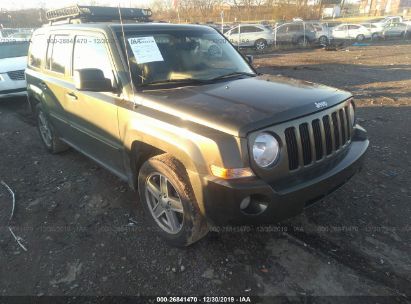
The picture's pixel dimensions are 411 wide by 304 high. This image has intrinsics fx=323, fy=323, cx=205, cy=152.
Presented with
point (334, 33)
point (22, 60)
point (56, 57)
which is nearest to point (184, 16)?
point (334, 33)

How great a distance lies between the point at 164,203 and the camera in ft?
9.84

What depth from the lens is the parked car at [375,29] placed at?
2600 cm

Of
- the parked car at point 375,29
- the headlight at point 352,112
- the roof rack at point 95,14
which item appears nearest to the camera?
the headlight at point 352,112

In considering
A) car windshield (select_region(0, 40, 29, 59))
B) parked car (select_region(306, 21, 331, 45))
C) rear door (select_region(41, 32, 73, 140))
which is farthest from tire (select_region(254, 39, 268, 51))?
rear door (select_region(41, 32, 73, 140))

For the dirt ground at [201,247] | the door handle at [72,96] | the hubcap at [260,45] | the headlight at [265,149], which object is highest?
the door handle at [72,96]

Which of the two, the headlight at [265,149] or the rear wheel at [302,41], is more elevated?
the headlight at [265,149]

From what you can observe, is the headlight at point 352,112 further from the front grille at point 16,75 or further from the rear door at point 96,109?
the front grille at point 16,75

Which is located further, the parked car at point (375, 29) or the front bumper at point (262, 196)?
the parked car at point (375, 29)

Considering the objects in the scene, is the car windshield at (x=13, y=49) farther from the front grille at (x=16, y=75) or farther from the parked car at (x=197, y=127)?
the parked car at (x=197, y=127)

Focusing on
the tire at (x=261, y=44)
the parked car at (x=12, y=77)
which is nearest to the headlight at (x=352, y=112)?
the parked car at (x=12, y=77)

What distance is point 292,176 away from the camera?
8.07 ft

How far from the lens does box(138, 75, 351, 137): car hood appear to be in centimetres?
236

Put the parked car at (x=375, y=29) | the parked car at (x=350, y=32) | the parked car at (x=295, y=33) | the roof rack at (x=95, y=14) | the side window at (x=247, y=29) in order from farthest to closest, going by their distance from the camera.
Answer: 1. the parked car at (x=375, y=29)
2. the parked car at (x=350, y=32)
3. the parked car at (x=295, y=33)
4. the side window at (x=247, y=29)
5. the roof rack at (x=95, y=14)

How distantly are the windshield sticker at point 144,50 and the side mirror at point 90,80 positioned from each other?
0.40m
